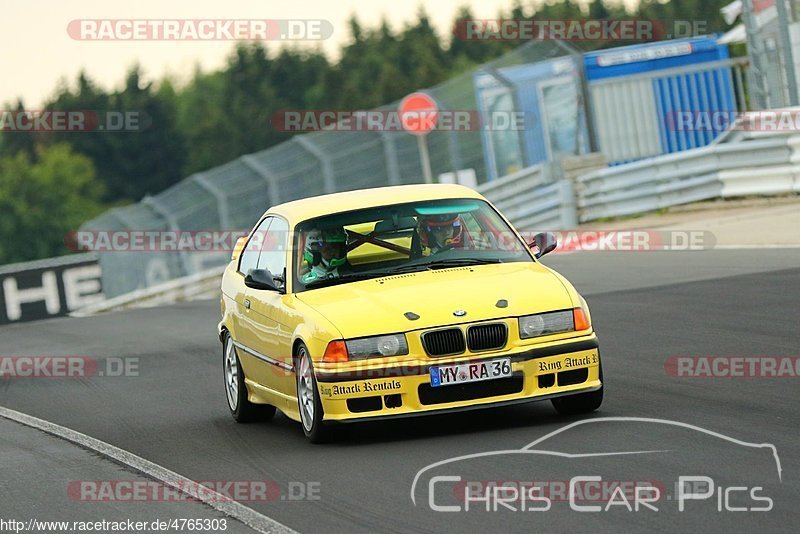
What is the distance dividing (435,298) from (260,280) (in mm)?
1357

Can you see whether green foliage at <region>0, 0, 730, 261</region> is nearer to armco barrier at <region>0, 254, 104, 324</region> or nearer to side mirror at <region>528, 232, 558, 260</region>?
armco barrier at <region>0, 254, 104, 324</region>

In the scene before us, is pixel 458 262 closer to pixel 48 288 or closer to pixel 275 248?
pixel 275 248

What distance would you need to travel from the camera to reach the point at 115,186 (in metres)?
138

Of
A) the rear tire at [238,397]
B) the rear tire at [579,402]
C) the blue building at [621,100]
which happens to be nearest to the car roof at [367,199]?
the rear tire at [238,397]

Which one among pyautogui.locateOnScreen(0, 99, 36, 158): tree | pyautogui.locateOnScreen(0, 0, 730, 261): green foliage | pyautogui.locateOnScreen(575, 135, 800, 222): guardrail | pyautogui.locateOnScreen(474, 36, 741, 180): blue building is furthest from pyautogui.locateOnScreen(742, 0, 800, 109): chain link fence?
pyautogui.locateOnScreen(0, 99, 36, 158): tree

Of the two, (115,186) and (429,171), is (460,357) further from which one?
(115,186)

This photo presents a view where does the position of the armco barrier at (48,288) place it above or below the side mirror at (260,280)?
below

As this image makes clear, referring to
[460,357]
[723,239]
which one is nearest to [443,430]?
[460,357]

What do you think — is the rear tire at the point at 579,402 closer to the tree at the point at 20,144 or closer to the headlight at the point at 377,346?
the headlight at the point at 377,346

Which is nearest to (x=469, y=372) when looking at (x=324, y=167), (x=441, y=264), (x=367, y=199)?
(x=441, y=264)

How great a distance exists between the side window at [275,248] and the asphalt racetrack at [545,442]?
1.04 meters

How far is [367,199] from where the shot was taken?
9.89m

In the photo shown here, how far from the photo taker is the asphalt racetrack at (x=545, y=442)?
6.37 meters

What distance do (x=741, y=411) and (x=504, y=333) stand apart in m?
1.39
